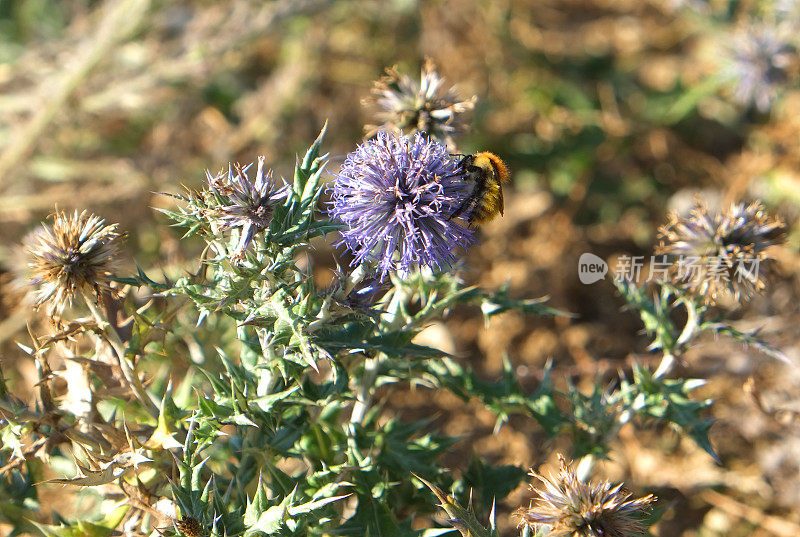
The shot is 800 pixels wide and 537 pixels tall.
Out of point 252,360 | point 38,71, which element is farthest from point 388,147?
point 38,71

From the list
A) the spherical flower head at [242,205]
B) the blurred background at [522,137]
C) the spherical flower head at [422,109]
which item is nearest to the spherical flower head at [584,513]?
the spherical flower head at [242,205]

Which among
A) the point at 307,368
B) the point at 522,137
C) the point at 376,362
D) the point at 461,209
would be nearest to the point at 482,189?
the point at 461,209

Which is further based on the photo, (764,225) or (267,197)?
(764,225)

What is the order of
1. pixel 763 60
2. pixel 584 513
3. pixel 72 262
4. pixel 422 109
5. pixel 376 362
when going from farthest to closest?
pixel 763 60
pixel 422 109
pixel 376 362
pixel 72 262
pixel 584 513

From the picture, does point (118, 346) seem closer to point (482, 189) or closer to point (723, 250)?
point (482, 189)

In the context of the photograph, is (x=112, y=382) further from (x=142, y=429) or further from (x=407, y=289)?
(x=407, y=289)

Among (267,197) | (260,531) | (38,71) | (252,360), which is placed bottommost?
(260,531)

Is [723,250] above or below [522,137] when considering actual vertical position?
below
